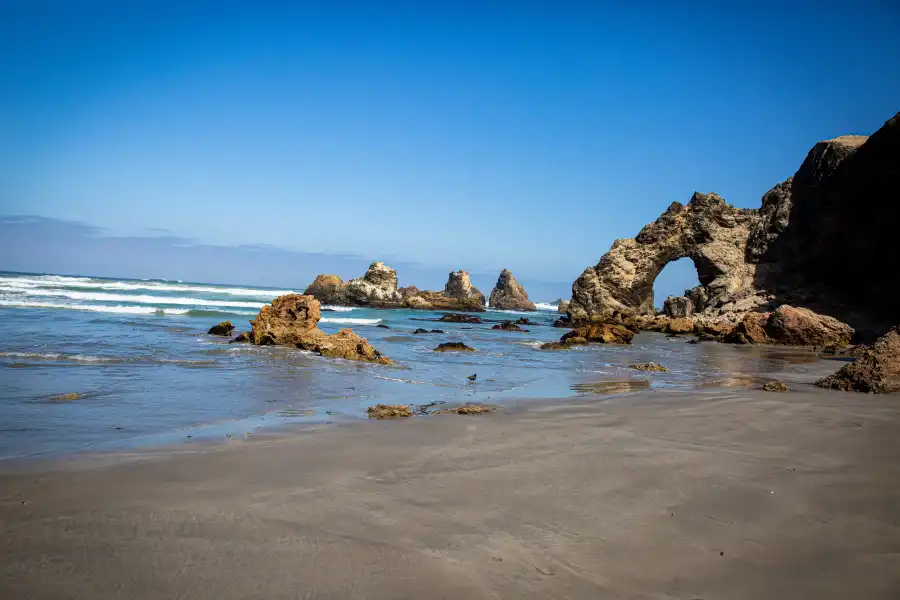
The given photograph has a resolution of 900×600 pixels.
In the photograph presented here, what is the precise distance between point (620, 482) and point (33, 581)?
2897 mm

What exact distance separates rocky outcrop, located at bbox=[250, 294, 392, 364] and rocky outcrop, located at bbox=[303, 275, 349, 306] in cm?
4553

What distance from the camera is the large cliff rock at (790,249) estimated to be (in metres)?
22.3

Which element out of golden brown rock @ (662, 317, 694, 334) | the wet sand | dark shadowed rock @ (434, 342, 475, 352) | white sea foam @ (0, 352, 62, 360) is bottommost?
dark shadowed rock @ (434, 342, 475, 352)

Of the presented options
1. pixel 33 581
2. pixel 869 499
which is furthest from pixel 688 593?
pixel 33 581

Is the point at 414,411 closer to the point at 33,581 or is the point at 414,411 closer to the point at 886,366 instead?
the point at 33,581

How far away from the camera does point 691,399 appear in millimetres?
6512

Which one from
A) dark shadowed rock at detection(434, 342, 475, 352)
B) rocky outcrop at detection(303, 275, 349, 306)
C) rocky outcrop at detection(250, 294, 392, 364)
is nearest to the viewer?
rocky outcrop at detection(250, 294, 392, 364)

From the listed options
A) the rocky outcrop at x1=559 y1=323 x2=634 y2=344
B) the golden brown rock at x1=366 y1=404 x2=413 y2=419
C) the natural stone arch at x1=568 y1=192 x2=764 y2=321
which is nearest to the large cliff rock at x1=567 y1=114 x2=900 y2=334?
the natural stone arch at x1=568 y1=192 x2=764 y2=321

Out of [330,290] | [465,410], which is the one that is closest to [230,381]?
[465,410]

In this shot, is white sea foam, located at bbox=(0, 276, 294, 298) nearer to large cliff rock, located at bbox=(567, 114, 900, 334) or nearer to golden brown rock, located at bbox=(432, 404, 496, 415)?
large cliff rock, located at bbox=(567, 114, 900, 334)

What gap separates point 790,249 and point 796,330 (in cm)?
1365

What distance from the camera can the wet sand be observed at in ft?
6.91

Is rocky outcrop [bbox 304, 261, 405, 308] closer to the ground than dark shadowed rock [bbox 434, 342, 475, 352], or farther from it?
farther from it

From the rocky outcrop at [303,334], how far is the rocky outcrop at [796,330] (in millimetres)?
14822
